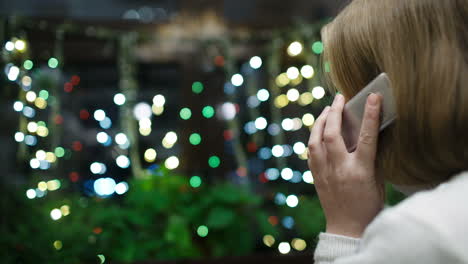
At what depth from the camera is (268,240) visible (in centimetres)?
293

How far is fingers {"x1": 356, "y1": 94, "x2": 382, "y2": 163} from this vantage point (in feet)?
2.79

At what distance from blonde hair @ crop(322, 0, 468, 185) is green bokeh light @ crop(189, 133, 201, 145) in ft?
8.56

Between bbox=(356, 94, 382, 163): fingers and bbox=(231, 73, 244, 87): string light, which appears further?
bbox=(231, 73, 244, 87): string light

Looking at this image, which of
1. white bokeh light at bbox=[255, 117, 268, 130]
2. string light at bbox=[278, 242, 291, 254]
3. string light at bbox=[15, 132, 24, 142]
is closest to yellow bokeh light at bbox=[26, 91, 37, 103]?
string light at bbox=[15, 132, 24, 142]

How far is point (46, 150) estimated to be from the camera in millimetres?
3322

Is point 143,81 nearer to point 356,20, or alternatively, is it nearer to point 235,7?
point 235,7

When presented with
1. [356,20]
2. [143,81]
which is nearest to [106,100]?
[143,81]

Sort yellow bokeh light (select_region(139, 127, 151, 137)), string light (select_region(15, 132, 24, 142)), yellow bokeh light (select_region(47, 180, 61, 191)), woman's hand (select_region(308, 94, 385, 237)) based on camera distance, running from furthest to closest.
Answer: yellow bokeh light (select_region(139, 127, 151, 137)), yellow bokeh light (select_region(47, 180, 61, 191)), string light (select_region(15, 132, 24, 142)), woman's hand (select_region(308, 94, 385, 237))

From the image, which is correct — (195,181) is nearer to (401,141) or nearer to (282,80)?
(282,80)

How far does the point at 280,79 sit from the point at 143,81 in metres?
0.97

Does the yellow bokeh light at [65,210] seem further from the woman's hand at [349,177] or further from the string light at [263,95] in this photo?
the woman's hand at [349,177]

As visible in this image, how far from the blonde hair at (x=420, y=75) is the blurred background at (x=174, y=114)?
2.04m

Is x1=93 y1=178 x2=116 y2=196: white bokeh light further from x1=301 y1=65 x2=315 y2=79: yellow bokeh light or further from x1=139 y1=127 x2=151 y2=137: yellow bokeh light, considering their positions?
x1=301 y1=65 x2=315 y2=79: yellow bokeh light

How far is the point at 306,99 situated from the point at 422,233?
304 centimetres
